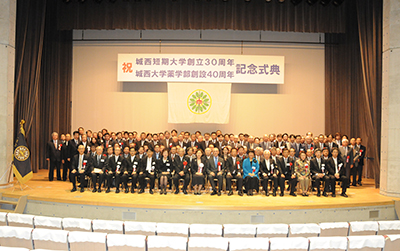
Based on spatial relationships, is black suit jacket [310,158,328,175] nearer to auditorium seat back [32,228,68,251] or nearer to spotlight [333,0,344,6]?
spotlight [333,0,344,6]

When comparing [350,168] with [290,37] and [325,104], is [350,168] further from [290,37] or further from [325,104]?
[290,37]

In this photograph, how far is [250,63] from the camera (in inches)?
397

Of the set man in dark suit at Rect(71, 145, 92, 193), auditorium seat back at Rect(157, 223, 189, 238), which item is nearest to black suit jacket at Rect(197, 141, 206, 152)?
man in dark suit at Rect(71, 145, 92, 193)

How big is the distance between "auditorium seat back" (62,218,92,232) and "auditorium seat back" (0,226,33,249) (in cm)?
62

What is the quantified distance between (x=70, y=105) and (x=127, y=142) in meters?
3.55

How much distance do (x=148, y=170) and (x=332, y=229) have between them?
13.5 feet

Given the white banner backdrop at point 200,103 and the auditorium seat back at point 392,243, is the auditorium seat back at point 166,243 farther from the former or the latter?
the white banner backdrop at point 200,103

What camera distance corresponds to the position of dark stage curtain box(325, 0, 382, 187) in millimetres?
7562

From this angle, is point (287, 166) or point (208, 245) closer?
point (208, 245)

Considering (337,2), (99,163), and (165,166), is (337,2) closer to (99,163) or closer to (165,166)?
(165,166)

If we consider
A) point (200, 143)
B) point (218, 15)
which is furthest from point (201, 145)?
point (218, 15)

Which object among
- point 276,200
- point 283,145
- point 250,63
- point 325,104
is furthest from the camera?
point 325,104

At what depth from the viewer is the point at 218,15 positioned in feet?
32.0

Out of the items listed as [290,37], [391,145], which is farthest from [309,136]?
[290,37]
